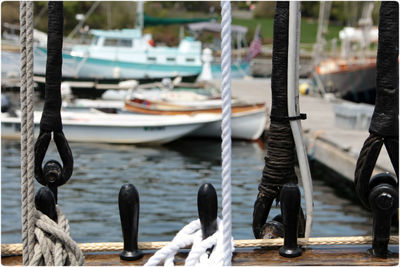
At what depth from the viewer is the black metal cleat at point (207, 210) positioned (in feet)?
8.38

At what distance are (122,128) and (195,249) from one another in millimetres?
12695

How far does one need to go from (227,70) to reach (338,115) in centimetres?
1220

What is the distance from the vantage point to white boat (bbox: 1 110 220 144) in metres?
15.1

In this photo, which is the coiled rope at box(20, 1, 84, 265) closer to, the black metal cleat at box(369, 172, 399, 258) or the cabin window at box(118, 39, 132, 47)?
the black metal cleat at box(369, 172, 399, 258)

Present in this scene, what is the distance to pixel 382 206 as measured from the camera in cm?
270

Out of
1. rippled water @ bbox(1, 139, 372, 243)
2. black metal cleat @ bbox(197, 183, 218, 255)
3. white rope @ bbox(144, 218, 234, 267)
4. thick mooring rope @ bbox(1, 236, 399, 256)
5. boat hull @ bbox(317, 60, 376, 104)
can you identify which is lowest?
rippled water @ bbox(1, 139, 372, 243)

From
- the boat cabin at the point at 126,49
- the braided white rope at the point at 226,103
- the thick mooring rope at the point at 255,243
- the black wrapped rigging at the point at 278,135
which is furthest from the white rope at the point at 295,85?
the boat cabin at the point at 126,49

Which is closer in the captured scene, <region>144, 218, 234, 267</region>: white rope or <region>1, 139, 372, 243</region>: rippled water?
<region>144, 218, 234, 267</region>: white rope

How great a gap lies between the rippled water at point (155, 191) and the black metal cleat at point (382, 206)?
5.25m

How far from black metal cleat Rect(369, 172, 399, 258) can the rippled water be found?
5.25 m

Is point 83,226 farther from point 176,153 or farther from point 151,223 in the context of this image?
point 176,153

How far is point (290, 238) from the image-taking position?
270 cm

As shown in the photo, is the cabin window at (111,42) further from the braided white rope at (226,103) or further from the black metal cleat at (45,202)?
the braided white rope at (226,103)

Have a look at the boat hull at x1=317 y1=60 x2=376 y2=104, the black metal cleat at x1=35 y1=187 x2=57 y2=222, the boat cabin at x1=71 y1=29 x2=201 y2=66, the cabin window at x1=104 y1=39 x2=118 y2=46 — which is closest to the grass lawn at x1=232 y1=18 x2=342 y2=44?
the boat cabin at x1=71 y1=29 x2=201 y2=66
